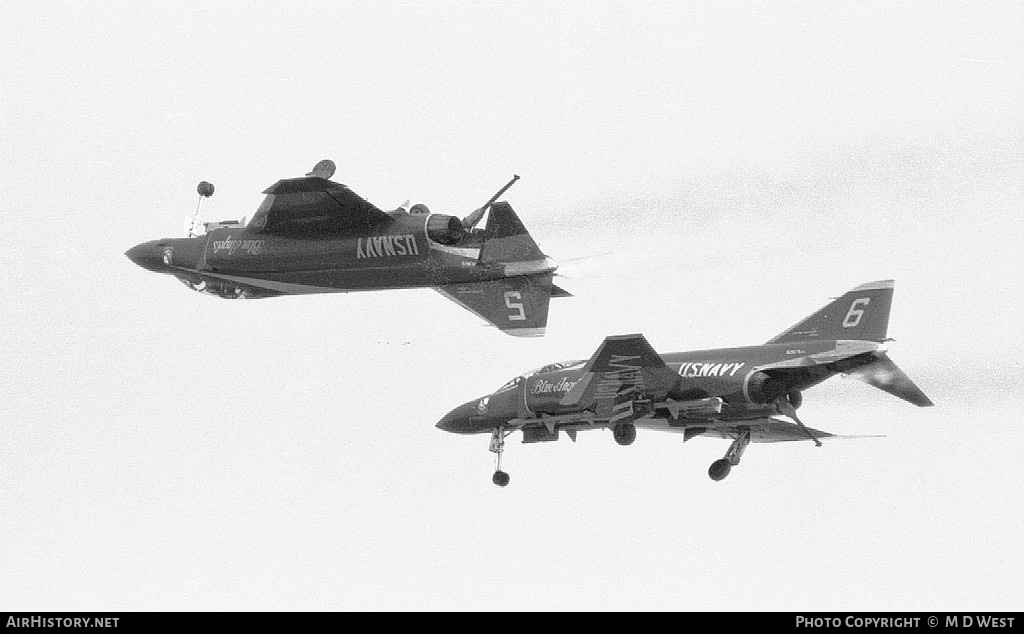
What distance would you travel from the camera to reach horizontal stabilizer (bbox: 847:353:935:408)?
236 ft

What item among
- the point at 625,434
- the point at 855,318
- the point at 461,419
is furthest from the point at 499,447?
the point at 855,318

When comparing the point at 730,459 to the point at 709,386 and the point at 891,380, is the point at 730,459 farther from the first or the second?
the point at 891,380

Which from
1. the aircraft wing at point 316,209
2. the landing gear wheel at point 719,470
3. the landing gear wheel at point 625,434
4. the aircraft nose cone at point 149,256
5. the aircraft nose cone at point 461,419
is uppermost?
the aircraft wing at point 316,209

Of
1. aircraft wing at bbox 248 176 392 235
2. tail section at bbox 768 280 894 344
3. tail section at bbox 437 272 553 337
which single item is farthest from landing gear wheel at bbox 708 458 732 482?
aircraft wing at bbox 248 176 392 235

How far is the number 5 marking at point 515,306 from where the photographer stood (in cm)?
7312

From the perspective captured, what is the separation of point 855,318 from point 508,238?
31.1ft

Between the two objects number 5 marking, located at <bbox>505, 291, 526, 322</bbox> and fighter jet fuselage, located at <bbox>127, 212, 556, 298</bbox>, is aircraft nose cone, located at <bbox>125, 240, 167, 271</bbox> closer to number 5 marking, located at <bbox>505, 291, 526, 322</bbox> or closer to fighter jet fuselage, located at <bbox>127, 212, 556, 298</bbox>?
fighter jet fuselage, located at <bbox>127, 212, 556, 298</bbox>

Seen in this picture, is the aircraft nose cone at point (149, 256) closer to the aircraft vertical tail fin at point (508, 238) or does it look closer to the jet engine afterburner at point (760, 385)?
the aircraft vertical tail fin at point (508, 238)

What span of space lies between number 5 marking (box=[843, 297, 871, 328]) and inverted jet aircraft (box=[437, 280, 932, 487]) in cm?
3

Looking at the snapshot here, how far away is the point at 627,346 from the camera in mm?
73062

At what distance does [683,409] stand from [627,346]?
2752 millimetres

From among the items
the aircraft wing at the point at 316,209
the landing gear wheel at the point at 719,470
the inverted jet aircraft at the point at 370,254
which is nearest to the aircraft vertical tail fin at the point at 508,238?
the inverted jet aircraft at the point at 370,254

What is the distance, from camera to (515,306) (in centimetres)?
7319
